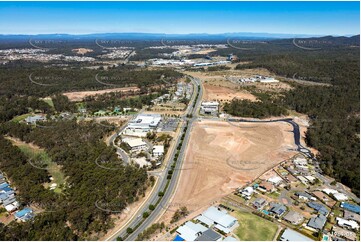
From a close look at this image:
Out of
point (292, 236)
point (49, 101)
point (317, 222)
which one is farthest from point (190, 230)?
point (49, 101)

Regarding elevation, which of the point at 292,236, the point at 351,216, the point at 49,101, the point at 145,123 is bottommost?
the point at 351,216

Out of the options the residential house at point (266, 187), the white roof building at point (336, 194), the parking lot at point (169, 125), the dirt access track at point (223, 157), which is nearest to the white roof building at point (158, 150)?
the dirt access track at point (223, 157)

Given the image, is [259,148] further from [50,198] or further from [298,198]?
[50,198]

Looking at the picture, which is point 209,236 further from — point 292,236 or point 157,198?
point 157,198

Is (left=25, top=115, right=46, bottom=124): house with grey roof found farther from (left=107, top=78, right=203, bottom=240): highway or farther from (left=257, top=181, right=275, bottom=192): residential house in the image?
(left=257, top=181, right=275, bottom=192): residential house

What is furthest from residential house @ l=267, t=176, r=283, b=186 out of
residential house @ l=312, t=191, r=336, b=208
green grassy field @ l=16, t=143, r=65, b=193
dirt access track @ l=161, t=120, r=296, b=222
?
green grassy field @ l=16, t=143, r=65, b=193

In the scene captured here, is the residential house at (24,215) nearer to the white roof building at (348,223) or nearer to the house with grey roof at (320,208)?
the house with grey roof at (320,208)
